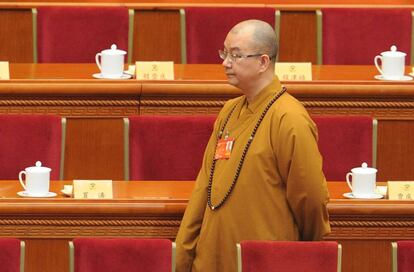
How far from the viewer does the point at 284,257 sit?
1380 millimetres

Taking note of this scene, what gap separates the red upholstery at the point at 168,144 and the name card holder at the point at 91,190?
211 millimetres

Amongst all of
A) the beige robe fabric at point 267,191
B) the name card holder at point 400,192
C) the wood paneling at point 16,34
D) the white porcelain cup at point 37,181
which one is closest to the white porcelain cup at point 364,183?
the name card holder at point 400,192

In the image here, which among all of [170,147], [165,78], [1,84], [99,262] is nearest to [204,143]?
[170,147]

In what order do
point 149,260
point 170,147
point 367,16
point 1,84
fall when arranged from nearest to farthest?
1. point 149,260
2. point 170,147
3. point 1,84
4. point 367,16

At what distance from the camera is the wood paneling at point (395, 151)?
1.95 meters

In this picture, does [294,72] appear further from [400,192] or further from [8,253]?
[8,253]

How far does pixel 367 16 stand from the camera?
7.41 ft

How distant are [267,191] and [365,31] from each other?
2.76ft

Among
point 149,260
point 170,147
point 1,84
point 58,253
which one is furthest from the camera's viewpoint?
point 1,84

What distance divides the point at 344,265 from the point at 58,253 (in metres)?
0.35

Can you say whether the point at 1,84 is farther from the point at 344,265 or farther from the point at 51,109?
the point at 344,265

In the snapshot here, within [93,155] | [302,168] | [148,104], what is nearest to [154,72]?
[148,104]

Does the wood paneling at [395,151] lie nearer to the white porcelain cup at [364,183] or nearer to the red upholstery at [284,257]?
the white porcelain cup at [364,183]

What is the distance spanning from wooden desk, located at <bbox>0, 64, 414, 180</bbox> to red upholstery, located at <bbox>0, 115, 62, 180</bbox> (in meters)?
0.12
